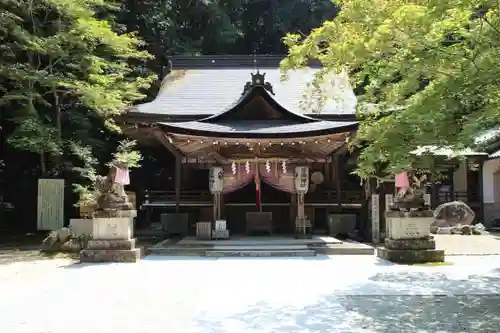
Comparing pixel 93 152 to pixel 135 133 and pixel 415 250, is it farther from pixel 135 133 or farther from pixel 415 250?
pixel 415 250

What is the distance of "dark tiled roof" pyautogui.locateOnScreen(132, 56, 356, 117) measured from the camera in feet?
53.4

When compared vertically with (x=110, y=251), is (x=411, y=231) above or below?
above

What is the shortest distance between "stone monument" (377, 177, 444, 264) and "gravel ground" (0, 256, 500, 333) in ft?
1.93

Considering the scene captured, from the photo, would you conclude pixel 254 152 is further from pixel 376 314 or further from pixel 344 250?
pixel 376 314

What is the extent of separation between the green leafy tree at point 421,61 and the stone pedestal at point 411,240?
13.3 ft

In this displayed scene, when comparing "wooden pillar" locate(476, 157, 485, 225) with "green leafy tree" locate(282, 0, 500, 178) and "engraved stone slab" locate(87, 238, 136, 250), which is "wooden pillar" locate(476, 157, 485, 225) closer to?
"green leafy tree" locate(282, 0, 500, 178)

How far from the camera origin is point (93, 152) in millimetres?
17734

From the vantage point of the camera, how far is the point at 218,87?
730 inches

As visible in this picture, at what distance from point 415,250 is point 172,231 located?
8467 millimetres

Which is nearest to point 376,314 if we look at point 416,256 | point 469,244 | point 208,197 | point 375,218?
point 416,256

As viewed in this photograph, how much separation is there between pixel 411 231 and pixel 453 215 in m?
7.61

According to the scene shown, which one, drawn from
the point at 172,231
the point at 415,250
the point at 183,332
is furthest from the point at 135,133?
the point at 183,332

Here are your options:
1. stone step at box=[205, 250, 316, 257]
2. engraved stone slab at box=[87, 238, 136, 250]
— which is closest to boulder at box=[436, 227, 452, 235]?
stone step at box=[205, 250, 316, 257]

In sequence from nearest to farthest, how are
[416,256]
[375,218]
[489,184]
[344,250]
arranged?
[416,256]
[344,250]
[375,218]
[489,184]
